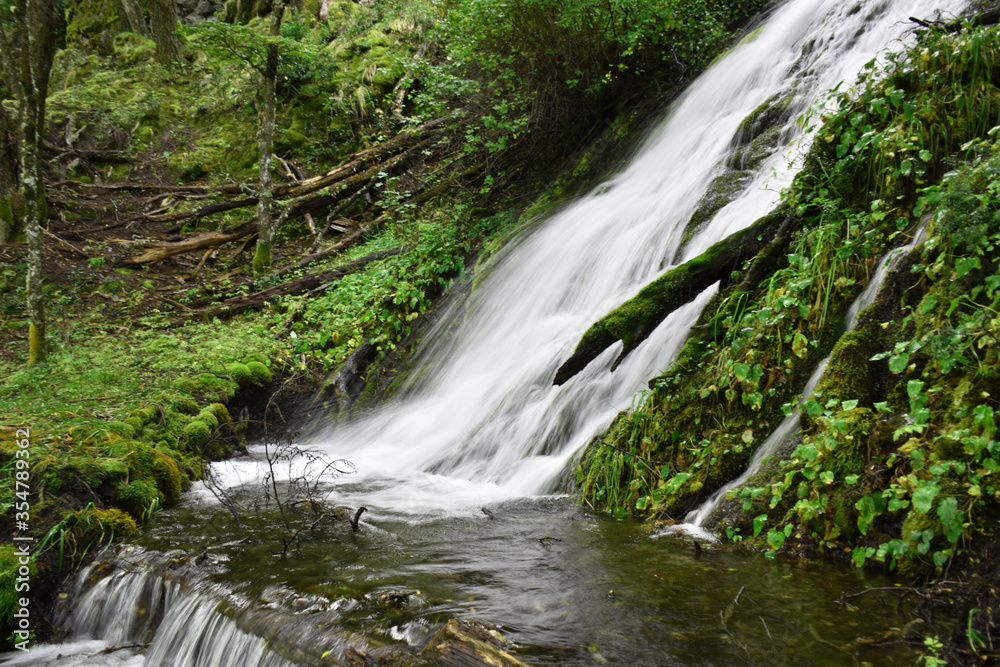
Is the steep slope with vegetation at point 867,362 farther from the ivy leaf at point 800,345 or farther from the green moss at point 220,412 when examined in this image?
the green moss at point 220,412

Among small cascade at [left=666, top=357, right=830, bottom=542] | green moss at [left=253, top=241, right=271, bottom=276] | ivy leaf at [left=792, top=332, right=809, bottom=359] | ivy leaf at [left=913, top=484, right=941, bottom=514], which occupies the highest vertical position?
green moss at [left=253, top=241, right=271, bottom=276]

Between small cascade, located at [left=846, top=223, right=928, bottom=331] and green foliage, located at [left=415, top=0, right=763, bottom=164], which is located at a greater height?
green foliage, located at [left=415, top=0, right=763, bottom=164]

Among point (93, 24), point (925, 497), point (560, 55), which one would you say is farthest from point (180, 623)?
point (93, 24)

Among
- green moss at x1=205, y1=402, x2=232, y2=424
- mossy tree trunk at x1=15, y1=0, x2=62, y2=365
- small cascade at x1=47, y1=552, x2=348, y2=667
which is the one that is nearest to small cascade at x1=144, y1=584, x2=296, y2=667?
small cascade at x1=47, y1=552, x2=348, y2=667

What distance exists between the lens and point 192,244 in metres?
12.5

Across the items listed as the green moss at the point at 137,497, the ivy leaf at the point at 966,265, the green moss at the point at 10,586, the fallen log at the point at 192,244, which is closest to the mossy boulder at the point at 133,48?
the fallen log at the point at 192,244

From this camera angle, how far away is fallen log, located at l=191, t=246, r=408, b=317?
34.7 ft

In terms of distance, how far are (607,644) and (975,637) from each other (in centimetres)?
137

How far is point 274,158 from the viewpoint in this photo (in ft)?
48.5

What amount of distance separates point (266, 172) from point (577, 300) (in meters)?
7.08

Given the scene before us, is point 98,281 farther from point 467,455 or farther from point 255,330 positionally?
point 467,455

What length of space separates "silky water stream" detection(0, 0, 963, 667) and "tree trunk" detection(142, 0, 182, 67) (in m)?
16.4

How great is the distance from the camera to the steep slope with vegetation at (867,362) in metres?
2.90

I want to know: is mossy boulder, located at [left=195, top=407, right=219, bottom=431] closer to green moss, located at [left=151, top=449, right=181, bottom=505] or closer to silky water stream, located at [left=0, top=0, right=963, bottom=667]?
silky water stream, located at [left=0, top=0, right=963, bottom=667]
